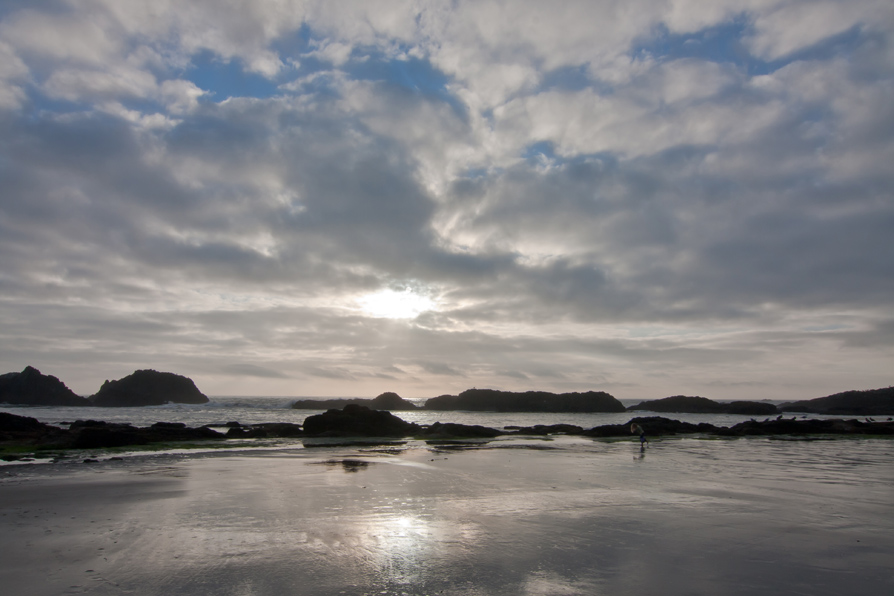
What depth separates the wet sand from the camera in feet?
28.3

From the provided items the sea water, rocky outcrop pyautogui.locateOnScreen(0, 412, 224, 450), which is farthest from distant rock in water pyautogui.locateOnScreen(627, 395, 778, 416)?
rocky outcrop pyautogui.locateOnScreen(0, 412, 224, 450)

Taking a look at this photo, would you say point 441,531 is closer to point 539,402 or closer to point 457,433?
point 457,433

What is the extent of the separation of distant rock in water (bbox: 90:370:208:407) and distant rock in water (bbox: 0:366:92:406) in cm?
1388

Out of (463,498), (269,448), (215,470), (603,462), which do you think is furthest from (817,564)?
(269,448)

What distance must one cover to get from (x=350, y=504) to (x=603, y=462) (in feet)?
59.6

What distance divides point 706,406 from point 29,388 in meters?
200

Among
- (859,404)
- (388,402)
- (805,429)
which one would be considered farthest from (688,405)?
(805,429)

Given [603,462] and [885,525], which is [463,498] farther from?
[603,462]

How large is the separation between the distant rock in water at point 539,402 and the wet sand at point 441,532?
144820 millimetres

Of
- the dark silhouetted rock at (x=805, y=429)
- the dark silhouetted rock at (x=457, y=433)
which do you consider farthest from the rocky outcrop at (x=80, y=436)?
the dark silhouetted rock at (x=805, y=429)

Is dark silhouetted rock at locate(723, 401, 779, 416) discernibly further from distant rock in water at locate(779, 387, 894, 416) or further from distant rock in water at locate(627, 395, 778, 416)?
distant rock in water at locate(779, 387, 894, 416)

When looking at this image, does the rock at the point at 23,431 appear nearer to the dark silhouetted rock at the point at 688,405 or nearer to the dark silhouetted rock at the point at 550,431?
the dark silhouetted rock at the point at 550,431

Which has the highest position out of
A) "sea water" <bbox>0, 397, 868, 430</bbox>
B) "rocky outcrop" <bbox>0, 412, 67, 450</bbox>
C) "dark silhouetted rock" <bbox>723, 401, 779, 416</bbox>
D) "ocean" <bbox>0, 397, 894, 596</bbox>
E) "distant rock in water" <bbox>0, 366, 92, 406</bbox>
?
"distant rock in water" <bbox>0, 366, 92, 406</bbox>

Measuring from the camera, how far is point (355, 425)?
49.9m
